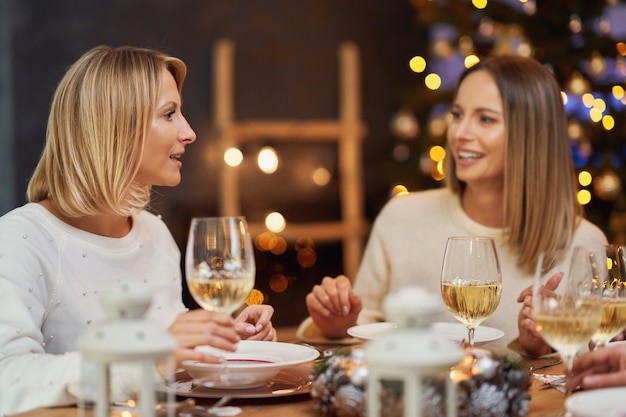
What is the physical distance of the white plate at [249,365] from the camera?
54.4 inches

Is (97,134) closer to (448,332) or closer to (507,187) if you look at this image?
(448,332)

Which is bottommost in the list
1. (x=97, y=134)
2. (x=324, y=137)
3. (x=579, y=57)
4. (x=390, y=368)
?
(x=390, y=368)

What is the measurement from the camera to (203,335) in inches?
49.5

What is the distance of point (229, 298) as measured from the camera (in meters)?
1.32

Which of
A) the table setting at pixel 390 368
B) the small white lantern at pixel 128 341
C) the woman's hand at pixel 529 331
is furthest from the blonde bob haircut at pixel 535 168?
the small white lantern at pixel 128 341

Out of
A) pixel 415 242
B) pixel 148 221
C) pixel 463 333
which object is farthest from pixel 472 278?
pixel 415 242

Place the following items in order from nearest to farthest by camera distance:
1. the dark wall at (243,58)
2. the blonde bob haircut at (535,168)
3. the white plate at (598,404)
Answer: the white plate at (598,404)
the blonde bob haircut at (535,168)
the dark wall at (243,58)

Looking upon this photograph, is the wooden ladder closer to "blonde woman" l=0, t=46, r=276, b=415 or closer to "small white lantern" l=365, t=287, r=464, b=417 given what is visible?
"blonde woman" l=0, t=46, r=276, b=415

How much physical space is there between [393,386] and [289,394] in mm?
362

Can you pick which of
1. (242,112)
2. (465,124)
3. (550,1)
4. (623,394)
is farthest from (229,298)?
(242,112)

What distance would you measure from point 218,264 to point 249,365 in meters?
0.20

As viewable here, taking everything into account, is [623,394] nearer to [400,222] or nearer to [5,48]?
[400,222]

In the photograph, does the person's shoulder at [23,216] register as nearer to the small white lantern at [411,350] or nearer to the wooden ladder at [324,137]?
the small white lantern at [411,350]

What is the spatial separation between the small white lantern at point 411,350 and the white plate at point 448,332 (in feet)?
2.16
